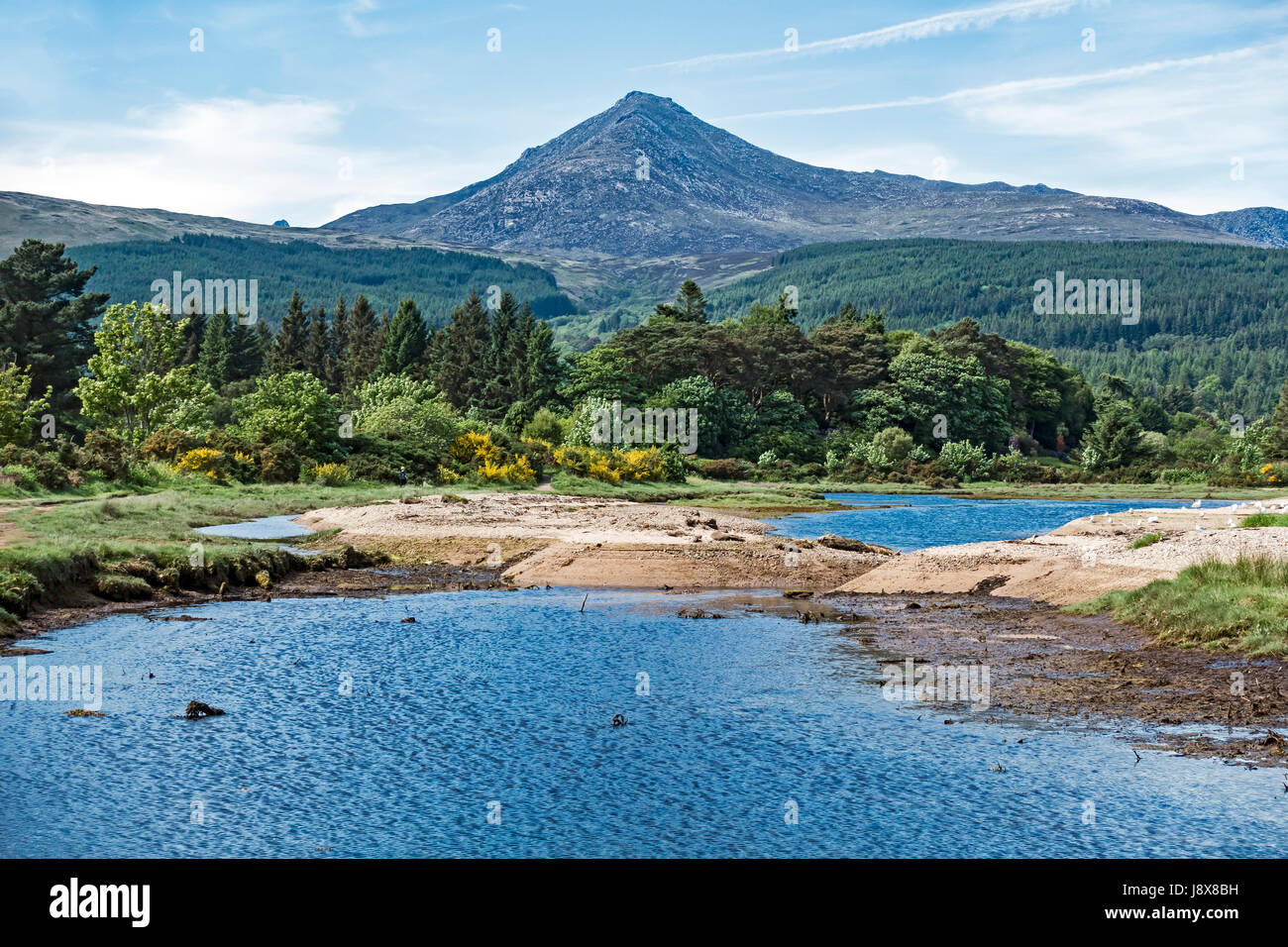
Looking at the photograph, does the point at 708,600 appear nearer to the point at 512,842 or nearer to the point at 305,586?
the point at 305,586

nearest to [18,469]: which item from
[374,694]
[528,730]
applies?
[374,694]

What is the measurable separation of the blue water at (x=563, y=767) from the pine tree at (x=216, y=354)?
103363 mm

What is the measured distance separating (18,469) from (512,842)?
151 ft

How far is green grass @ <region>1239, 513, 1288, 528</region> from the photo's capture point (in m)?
40.4

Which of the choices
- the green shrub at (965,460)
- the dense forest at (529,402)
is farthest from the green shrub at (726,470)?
the green shrub at (965,460)

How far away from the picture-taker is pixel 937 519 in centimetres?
6544

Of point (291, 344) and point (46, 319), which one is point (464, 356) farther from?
point (46, 319)

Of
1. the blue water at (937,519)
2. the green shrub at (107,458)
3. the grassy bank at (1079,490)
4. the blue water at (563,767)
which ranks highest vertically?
the green shrub at (107,458)

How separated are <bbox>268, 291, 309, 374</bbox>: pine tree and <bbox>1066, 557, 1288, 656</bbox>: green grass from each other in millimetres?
104870

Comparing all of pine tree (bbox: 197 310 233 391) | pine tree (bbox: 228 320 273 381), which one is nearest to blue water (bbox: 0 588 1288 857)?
pine tree (bbox: 197 310 233 391)

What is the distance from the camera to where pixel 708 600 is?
34.1 metres

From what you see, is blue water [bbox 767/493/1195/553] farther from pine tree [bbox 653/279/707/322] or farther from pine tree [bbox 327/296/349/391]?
pine tree [bbox 327/296/349/391]

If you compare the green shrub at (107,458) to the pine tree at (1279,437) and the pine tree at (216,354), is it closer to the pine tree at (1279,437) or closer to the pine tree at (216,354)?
the pine tree at (216,354)

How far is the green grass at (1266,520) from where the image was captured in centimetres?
4038
